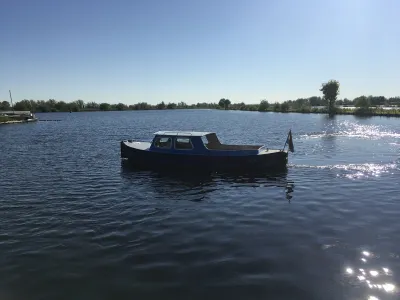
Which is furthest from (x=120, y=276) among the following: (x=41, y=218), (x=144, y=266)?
(x=41, y=218)

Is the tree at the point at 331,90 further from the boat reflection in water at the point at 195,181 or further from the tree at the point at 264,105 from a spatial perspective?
the boat reflection in water at the point at 195,181

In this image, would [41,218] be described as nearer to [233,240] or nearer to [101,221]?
[101,221]

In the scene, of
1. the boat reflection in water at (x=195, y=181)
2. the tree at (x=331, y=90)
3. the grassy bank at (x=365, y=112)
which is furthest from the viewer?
the tree at (x=331, y=90)

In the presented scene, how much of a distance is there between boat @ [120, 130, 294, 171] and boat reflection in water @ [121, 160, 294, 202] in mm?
648

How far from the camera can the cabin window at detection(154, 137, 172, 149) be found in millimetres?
27516

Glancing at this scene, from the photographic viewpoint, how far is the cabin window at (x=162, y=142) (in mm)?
27516

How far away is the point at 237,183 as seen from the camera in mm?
22312

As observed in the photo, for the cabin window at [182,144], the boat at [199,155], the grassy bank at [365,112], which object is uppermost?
the cabin window at [182,144]

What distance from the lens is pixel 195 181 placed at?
23125 mm

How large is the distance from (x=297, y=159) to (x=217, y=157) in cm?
1002

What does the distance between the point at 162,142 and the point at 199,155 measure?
3759 mm

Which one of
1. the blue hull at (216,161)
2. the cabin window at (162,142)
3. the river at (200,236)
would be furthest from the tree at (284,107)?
the cabin window at (162,142)

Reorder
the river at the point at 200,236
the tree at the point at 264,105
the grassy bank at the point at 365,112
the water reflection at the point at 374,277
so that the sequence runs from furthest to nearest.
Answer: the tree at the point at 264,105 → the grassy bank at the point at 365,112 → the river at the point at 200,236 → the water reflection at the point at 374,277

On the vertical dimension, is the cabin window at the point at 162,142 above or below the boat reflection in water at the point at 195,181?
above
